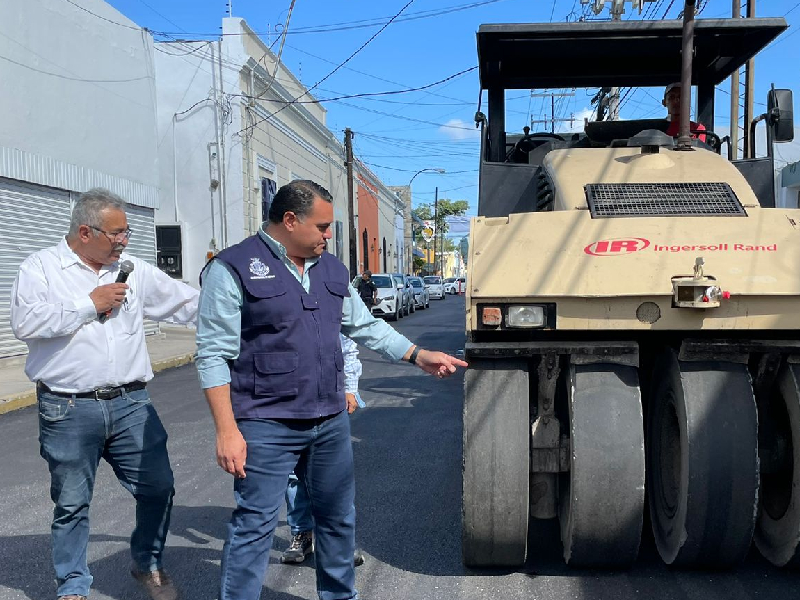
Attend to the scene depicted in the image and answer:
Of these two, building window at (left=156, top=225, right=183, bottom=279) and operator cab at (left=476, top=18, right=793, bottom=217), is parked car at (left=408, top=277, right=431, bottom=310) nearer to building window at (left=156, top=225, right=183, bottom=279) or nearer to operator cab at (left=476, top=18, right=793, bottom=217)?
building window at (left=156, top=225, right=183, bottom=279)

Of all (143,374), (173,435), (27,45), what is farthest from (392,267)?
(143,374)

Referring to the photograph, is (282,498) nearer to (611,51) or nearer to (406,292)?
(611,51)

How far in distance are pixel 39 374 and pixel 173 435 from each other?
4.45 metres

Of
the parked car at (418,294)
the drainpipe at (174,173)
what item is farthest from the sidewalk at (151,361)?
the parked car at (418,294)

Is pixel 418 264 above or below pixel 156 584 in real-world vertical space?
above

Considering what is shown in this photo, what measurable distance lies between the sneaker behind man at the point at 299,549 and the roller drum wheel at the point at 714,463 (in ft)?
6.38

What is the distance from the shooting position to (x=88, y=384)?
3.50 m

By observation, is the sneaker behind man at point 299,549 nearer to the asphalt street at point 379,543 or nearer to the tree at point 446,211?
the asphalt street at point 379,543

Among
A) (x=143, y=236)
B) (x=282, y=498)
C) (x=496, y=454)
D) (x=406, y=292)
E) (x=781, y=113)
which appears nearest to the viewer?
(x=282, y=498)

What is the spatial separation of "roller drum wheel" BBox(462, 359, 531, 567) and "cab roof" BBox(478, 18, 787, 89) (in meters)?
3.01

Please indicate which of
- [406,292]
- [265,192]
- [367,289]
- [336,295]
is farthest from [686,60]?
[406,292]

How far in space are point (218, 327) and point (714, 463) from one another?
2.29 metres

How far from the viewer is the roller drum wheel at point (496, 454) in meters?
3.77

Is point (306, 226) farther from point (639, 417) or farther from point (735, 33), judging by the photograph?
point (735, 33)
